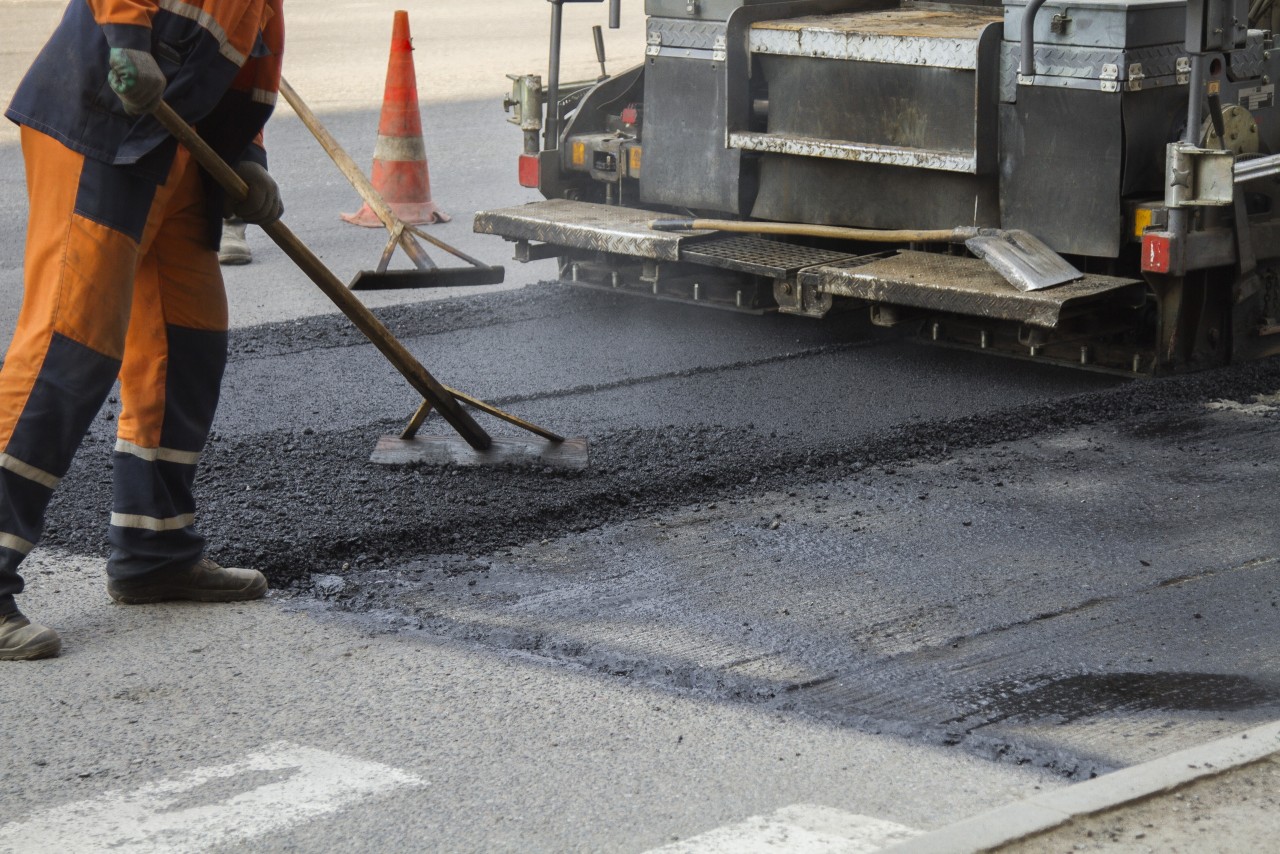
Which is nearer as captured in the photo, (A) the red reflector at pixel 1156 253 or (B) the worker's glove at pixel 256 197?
(B) the worker's glove at pixel 256 197

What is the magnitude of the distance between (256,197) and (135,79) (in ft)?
1.73

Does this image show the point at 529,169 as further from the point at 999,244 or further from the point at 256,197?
the point at 256,197

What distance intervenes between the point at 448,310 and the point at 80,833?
4724 mm

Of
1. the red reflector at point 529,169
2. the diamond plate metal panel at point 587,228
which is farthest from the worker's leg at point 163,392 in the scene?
the red reflector at point 529,169

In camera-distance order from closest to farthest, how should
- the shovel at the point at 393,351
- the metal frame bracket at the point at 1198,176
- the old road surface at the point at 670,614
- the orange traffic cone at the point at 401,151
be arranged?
1. the old road surface at the point at 670,614
2. the shovel at the point at 393,351
3. the metal frame bracket at the point at 1198,176
4. the orange traffic cone at the point at 401,151

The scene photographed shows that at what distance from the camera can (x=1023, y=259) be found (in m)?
6.00

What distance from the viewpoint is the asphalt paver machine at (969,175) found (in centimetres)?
587

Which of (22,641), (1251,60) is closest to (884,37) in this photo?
(1251,60)

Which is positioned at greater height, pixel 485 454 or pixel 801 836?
pixel 485 454

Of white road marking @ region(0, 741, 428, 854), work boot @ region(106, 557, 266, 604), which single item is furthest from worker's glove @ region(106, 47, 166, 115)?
white road marking @ region(0, 741, 428, 854)

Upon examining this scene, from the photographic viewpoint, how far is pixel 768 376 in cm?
638

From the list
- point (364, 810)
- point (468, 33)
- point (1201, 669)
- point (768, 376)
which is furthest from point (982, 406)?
point (468, 33)

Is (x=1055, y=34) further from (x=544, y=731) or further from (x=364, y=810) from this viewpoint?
(x=364, y=810)

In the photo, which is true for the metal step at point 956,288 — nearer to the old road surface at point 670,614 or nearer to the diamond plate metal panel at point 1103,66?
the old road surface at point 670,614
